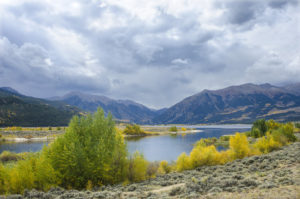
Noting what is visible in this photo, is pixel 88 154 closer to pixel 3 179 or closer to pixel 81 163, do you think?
pixel 81 163

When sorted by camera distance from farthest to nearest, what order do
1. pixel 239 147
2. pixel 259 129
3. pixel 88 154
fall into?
pixel 259 129
pixel 239 147
pixel 88 154

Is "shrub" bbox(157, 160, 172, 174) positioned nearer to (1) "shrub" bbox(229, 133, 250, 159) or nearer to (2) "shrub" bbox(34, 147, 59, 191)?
(1) "shrub" bbox(229, 133, 250, 159)

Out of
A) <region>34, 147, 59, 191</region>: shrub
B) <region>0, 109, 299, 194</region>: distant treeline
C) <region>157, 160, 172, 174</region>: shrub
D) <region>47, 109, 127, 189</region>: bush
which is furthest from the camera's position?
<region>157, 160, 172, 174</region>: shrub

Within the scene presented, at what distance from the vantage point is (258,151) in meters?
33.6

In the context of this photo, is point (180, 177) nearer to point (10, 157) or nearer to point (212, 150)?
point (212, 150)

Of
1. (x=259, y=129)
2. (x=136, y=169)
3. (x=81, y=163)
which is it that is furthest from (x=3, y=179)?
(x=259, y=129)

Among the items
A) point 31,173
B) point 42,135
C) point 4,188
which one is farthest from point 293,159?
point 42,135

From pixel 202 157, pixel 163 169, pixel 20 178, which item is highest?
pixel 20 178

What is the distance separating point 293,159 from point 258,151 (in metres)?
12.3

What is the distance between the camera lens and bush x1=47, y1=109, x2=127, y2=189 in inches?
791

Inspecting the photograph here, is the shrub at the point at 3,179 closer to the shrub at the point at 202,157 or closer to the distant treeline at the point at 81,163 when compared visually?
the distant treeline at the point at 81,163

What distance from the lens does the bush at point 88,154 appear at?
20094 mm

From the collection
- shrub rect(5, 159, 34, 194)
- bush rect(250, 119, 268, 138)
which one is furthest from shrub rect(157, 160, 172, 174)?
bush rect(250, 119, 268, 138)

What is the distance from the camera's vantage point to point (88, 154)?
67.7ft
